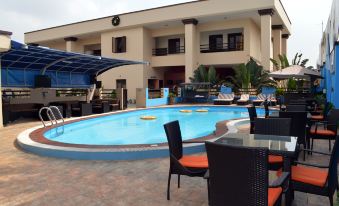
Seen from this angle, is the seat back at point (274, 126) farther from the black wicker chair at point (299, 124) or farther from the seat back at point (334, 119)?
the seat back at point (334, 119)

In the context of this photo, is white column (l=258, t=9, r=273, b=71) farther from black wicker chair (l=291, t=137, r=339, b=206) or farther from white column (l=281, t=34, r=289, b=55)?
black wicker chair (l=291, t=137, r=339, b=206)

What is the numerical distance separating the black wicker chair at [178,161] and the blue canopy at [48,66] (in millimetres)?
8289

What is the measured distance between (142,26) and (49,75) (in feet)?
42.6

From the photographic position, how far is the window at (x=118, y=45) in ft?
92.5

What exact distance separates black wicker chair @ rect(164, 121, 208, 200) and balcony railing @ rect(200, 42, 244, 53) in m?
22.8

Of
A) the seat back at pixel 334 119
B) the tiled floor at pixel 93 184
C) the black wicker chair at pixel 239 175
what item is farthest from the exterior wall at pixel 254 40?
the black wicker chair at pixel 239 175

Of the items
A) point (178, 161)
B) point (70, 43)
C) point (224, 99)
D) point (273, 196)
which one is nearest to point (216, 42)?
point (224, 99)

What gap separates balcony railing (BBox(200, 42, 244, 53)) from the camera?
2605 centimetres

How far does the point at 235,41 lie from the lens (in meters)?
26.5

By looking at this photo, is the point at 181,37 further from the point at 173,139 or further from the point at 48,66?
the point at 173,139

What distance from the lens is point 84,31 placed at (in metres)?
29.8

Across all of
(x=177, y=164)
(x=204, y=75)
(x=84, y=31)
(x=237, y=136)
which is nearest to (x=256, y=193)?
(x=177, y=164)

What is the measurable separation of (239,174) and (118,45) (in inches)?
1086

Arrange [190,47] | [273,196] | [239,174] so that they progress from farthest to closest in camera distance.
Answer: [190,47] → [273,196] → [239,174]
